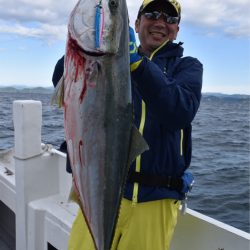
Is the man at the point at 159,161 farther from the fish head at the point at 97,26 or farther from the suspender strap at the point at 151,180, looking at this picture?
the fish head at the point at 97,26

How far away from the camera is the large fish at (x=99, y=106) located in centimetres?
209

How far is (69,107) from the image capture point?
7.06 feet

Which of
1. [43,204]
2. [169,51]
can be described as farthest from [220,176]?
[169,51]

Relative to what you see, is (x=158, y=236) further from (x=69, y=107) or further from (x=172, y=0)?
(x=172, y=0)

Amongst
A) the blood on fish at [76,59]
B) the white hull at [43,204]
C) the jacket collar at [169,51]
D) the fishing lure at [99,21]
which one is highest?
the fishing lure at [99,21]

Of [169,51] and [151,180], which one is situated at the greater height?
[169,51]

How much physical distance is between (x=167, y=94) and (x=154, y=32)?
83 cm

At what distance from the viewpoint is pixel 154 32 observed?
9.62ft

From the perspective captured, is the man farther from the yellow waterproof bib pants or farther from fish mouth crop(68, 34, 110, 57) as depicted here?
fish mouth crop(68, 34, 110, 57)

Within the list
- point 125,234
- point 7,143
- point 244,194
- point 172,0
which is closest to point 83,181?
point 125,234

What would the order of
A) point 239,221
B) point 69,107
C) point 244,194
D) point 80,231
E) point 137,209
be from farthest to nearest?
point 244,194, point 239,221, point 80,231, point 137,209, point 69,107

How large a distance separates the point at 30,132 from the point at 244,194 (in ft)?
24.4

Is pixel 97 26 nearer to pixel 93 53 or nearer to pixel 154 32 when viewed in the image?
pixel 93 53

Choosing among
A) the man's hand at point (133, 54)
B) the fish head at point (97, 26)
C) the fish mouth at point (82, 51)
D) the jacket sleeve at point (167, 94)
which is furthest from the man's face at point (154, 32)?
the fish mouth at point (82, 51)
